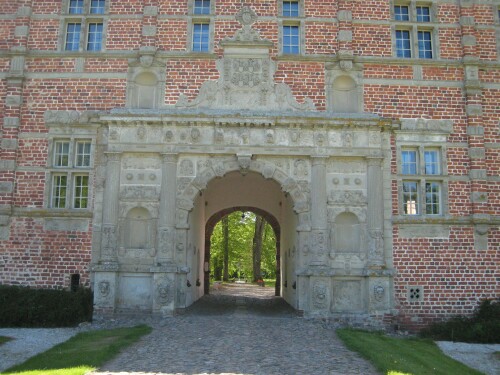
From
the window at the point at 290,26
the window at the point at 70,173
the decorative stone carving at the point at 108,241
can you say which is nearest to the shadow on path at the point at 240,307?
the decorative stone carving at the point at 108,241

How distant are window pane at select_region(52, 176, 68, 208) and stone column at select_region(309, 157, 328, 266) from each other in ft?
23.0

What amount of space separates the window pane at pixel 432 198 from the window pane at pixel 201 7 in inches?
328

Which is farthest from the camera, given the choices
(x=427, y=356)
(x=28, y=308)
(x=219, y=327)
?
(x=28, y=308)

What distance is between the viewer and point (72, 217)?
14398 millimetres

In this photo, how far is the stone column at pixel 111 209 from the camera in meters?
13.9

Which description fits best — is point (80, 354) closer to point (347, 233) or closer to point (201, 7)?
point (347, 233)

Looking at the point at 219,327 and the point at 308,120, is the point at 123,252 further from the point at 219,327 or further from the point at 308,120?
the point at 308,120

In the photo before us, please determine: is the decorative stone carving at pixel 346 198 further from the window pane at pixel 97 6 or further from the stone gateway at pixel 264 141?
the window pane at pixel 97 6

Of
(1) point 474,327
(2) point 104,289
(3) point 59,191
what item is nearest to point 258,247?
(3) point 59,191

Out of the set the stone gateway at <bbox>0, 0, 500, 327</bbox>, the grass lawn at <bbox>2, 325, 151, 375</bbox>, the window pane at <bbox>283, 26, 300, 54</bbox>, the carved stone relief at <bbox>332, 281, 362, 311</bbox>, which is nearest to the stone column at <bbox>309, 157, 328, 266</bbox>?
the stone gateway at <bbox>0, 0, 500, 327</bbox>

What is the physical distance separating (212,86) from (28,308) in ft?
25.0

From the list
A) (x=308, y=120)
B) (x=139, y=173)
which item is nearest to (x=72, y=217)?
(x=139, y=173)

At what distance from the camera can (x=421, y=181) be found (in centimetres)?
1467

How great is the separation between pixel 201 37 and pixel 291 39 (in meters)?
2.70
